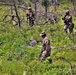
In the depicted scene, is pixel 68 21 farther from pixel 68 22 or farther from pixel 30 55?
pixel 30 55

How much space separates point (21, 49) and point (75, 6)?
133ft

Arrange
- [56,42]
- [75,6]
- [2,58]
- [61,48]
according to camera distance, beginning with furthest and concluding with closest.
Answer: [75,6] → [56,42] → [61,48] → [2,58]

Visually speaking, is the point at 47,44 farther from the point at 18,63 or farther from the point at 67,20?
the point at 67,20

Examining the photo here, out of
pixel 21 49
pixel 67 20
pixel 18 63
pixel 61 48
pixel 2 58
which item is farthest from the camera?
pixel 67 20

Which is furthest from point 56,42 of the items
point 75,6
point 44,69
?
point 75,6

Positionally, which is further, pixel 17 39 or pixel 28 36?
pixel 28 36

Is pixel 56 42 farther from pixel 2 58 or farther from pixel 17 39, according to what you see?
pixel 2 58

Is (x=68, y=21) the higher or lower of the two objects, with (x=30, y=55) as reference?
higher

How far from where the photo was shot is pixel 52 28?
25656mm

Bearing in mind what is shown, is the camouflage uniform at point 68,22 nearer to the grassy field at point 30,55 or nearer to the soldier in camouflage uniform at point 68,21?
the soldier in camouflage uniform at point 68,21

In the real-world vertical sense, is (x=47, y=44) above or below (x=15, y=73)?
above

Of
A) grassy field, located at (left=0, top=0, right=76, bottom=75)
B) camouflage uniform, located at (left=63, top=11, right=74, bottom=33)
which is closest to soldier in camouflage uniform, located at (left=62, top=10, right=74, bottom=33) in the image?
camouflage uniform, located at (left=63, top=11, right=74, bottom=33)

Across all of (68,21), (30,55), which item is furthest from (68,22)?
(30,55)

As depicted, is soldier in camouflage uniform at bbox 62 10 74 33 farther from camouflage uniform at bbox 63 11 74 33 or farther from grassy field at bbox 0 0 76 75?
grassy field at bbox 0 0 76 75
